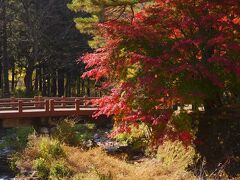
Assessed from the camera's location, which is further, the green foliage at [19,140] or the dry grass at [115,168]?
the green foliage at [19,140]

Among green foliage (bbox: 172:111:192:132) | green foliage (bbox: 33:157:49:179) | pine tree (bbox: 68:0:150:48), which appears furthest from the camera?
green foliage (bbox: 33:157:49:179)

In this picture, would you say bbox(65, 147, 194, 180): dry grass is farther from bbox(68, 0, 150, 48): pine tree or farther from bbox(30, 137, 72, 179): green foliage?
bbox(68, 0, 150, 48): pine tree

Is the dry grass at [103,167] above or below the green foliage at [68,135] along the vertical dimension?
below

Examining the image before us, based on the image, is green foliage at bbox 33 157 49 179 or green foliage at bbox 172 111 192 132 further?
green foliage at bbox 33 157 49 179

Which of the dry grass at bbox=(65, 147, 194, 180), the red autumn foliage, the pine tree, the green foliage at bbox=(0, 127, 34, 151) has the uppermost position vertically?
the pine tree

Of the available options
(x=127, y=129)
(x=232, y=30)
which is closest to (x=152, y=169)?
(x=127, y=129)

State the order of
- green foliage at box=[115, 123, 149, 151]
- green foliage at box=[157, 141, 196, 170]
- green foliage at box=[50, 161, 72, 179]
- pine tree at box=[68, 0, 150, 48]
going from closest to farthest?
green foliage at box=[157, 141, 196, 170] < green foliage at box=[50, 161, 72, 179] < pine tree at box=[68, 0, 150, 48] < green foliage at box=[115, 123, 149, 151]

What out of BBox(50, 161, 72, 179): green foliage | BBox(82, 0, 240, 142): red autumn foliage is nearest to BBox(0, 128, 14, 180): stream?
BBox(50, 161, 72, 179): green foliage

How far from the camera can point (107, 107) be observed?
12.4 m

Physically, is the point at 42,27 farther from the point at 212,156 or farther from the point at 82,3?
the point at 212,156

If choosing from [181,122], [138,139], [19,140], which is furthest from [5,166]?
[181,122]

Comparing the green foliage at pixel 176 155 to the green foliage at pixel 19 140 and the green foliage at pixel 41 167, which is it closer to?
the green foliage at pixel 41 167

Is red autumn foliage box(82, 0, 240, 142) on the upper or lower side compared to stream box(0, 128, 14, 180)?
upper

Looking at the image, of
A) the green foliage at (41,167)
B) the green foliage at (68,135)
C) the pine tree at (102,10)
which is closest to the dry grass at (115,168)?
the green foliage at (41,167)
